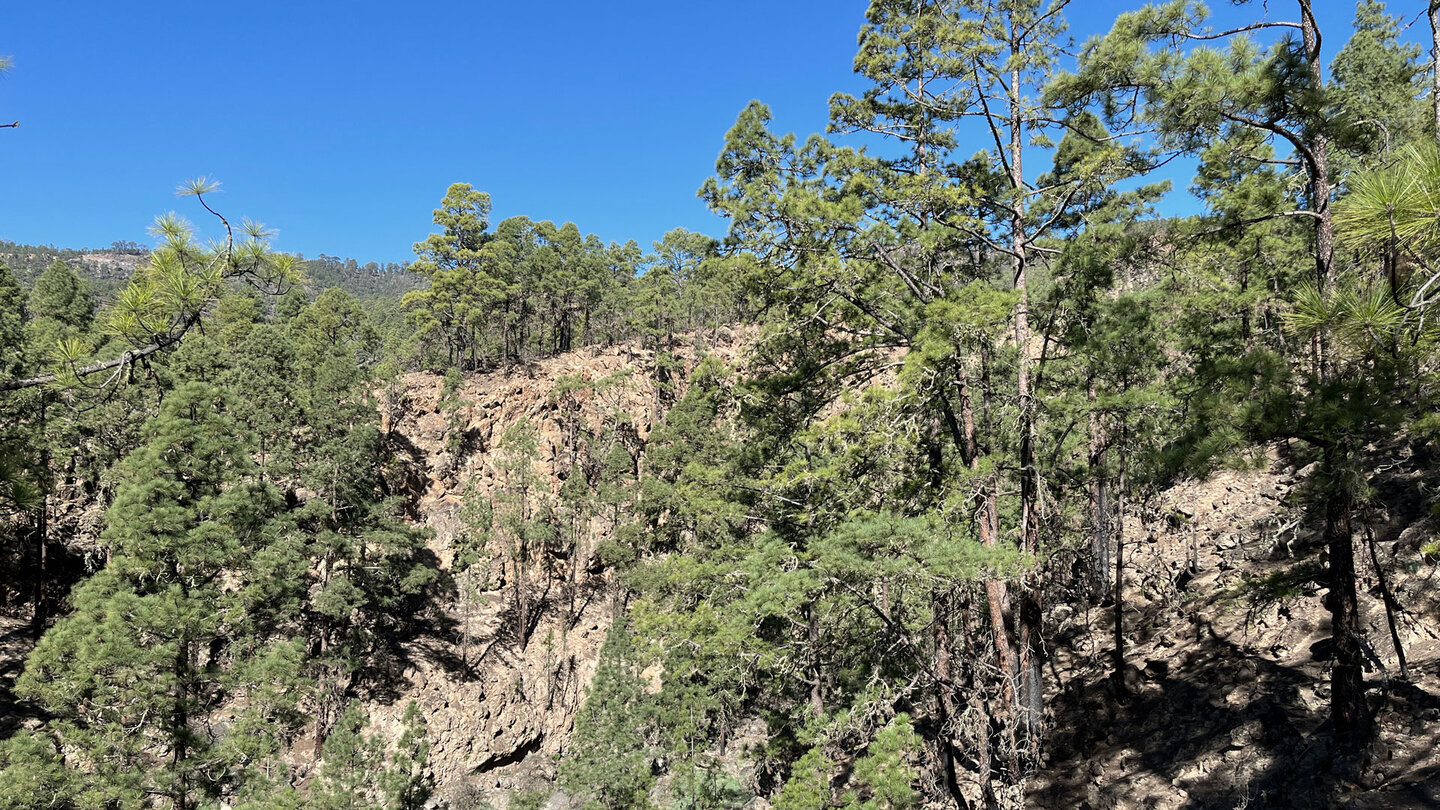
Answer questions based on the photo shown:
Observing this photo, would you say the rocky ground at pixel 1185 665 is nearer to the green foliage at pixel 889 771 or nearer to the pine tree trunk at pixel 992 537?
the pine tree trunk at pixel 992 537

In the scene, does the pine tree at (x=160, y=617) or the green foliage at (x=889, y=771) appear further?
the pine tree at (x=160, y=617)

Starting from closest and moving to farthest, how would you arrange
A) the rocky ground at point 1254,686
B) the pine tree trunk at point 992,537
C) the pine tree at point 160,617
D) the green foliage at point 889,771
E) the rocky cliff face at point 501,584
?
the rocky ground at point 1254,686, the pine tree trunk at point 992,537, the green foliage at point 889,771, the pine tree at point 160,617, the rocky cliff face at point 501,584

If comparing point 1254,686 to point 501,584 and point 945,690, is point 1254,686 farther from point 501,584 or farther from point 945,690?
point 501,584

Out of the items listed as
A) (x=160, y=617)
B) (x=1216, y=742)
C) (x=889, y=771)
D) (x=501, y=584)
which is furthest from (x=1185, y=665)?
(x=501, y=584)

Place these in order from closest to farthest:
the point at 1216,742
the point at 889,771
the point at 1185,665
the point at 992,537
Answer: the point at 992,537 < the point at 889,771 < the point at 1216,742 < the point at 1185,665

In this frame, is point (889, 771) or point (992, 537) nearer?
point (992, 537)

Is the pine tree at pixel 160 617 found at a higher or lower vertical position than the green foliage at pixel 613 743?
higher

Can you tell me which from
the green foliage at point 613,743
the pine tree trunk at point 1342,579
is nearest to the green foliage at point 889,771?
the pine tree trunk at point 1342,579

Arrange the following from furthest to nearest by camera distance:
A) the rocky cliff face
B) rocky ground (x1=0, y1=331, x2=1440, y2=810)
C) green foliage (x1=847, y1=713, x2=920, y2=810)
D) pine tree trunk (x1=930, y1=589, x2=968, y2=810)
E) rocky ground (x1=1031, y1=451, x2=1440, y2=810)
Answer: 1. the rocky cliff face
2. green foliage (x1=847, y1=713, x2=920, y2=810)
3. pine tree trunk (x1=930, y1=589, x2=968, y2=810)
4. rocky ground (x1=0, y1=331, x2=1440, y2=810)
5. rocky ground (x1=1031, y1=451, x2=1440, y2=810)

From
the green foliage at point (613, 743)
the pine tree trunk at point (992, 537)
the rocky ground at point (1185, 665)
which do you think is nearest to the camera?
the rocky ground at point (1185, 665)

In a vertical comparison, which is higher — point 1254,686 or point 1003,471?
point 1003,471

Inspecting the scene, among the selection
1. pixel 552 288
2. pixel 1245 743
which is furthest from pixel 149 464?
pixel 552 288

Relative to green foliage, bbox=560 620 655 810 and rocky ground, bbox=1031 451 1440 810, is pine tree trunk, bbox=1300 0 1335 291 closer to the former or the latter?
rocky ground, bbox=1031 451 1440 810

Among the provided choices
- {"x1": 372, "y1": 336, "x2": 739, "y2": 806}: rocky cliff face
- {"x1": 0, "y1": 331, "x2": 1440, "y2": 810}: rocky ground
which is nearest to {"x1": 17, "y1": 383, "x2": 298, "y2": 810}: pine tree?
{"x1": 0, "y1": 331, "x2": 1440, "y2": 810}: rocky ground
